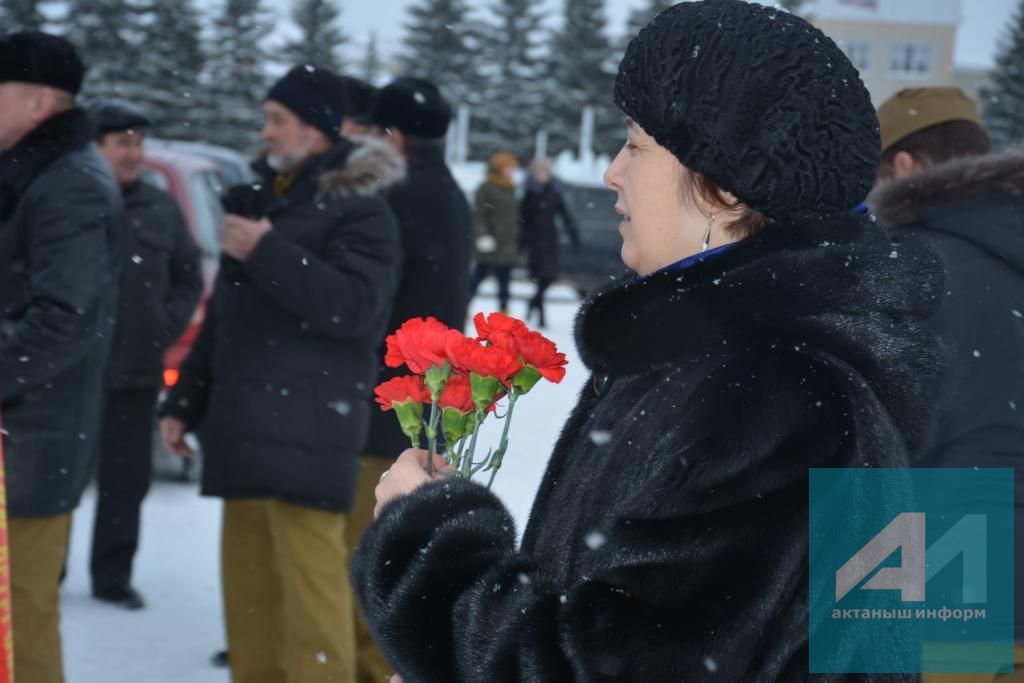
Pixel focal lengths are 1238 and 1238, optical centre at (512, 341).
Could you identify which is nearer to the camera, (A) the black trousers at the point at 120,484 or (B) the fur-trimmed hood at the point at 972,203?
(B) the fur-trimmed hood at the point at 972,203

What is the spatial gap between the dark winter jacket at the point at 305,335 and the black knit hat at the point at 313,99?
125mm

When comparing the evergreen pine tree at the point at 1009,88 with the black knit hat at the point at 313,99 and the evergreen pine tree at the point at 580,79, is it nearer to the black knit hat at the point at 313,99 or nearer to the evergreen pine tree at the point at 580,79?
the evergreen pine tree at the point at 580,79

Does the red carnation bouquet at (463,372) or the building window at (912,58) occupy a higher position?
the red carnation bouquet at (463,372)

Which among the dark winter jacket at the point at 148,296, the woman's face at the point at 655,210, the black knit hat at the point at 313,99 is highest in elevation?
the woman's face at the point at 655,210

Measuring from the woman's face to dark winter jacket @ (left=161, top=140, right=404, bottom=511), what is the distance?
6.72 ft

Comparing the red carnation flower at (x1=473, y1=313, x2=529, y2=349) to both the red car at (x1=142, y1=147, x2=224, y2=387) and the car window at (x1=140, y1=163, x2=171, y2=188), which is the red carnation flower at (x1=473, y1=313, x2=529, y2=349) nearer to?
the red car at (x1=142, y1=147, x2=224, y2=387)

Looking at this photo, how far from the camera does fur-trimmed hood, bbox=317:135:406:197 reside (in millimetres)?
3857

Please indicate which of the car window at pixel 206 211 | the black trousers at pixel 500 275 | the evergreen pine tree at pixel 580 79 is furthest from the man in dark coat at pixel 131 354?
the evergreen pine tree at pixel 580 79

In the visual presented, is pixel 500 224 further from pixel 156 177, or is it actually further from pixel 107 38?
pixel 107 38

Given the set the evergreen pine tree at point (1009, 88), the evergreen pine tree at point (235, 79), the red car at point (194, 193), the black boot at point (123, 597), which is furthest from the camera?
the evergreen pine tree at point (1009, 88)

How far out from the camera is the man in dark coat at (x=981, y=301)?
9.00 feet

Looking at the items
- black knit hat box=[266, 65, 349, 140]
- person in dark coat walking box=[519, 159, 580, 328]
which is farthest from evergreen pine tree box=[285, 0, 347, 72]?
black knit hat box=[266, 65, 349, 140]

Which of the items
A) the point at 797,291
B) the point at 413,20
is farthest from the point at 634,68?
the point at 413,20

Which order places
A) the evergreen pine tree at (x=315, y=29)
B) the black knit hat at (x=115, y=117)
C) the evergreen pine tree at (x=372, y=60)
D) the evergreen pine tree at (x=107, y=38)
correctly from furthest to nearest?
the evergreen pine tree at (x=372, y=60), the evergreen pine tree at (x=315, y=29), the evergreen pine tree at (x=107, y=38), the black knit hat at (x=115, y=117)
